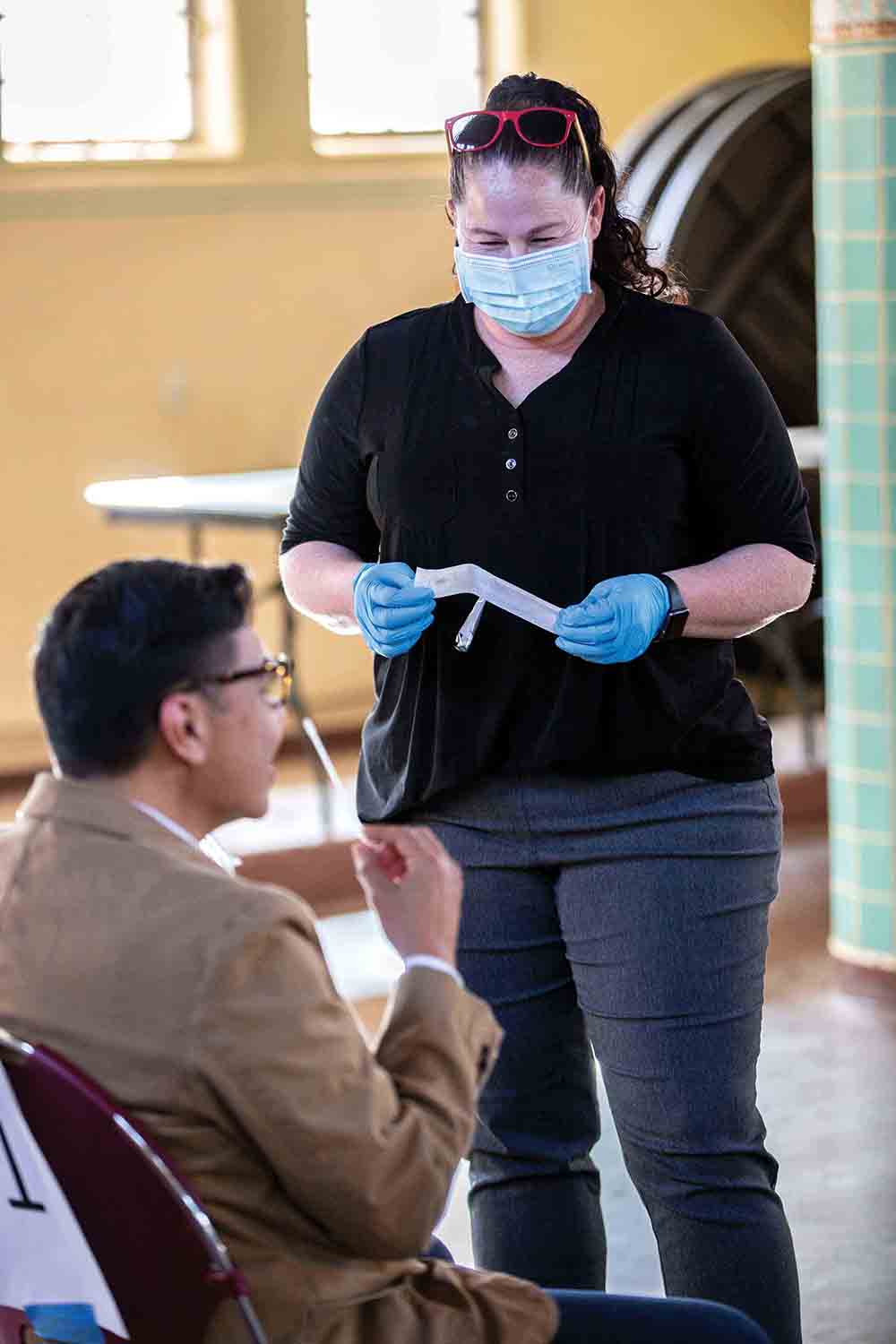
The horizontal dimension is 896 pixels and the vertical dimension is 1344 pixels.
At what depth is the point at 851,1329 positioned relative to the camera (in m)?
3.27

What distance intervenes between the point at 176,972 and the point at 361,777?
3.00ft

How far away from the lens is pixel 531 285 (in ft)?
7.69

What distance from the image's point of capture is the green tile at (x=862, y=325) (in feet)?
15.3

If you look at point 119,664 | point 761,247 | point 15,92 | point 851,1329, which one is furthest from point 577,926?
point 15,92

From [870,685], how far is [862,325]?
83 cm

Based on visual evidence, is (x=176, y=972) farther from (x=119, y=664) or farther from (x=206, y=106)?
(x=206, y=106)

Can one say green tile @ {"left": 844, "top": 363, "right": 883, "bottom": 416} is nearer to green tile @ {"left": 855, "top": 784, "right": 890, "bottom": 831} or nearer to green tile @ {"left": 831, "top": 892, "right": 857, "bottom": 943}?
green tile @ {"left": 855, "top": 784, "right": 890, "bottom": 831}

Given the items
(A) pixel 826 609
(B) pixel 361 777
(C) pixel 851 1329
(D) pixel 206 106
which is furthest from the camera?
(D) pixel 206 106

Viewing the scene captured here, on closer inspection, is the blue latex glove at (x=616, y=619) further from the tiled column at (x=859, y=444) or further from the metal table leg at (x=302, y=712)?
the metal table leg at (x=302, y=712)

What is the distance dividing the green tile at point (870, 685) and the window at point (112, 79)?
12.5ft

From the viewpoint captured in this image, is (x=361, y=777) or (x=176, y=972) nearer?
(x=176, y=972)

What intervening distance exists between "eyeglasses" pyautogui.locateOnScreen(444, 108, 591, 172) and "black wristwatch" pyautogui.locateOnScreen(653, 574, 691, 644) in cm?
51

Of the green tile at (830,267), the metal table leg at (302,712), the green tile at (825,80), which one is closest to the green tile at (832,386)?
the green tile at (830,267)

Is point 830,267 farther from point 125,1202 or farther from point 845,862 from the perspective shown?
point 125,1202
